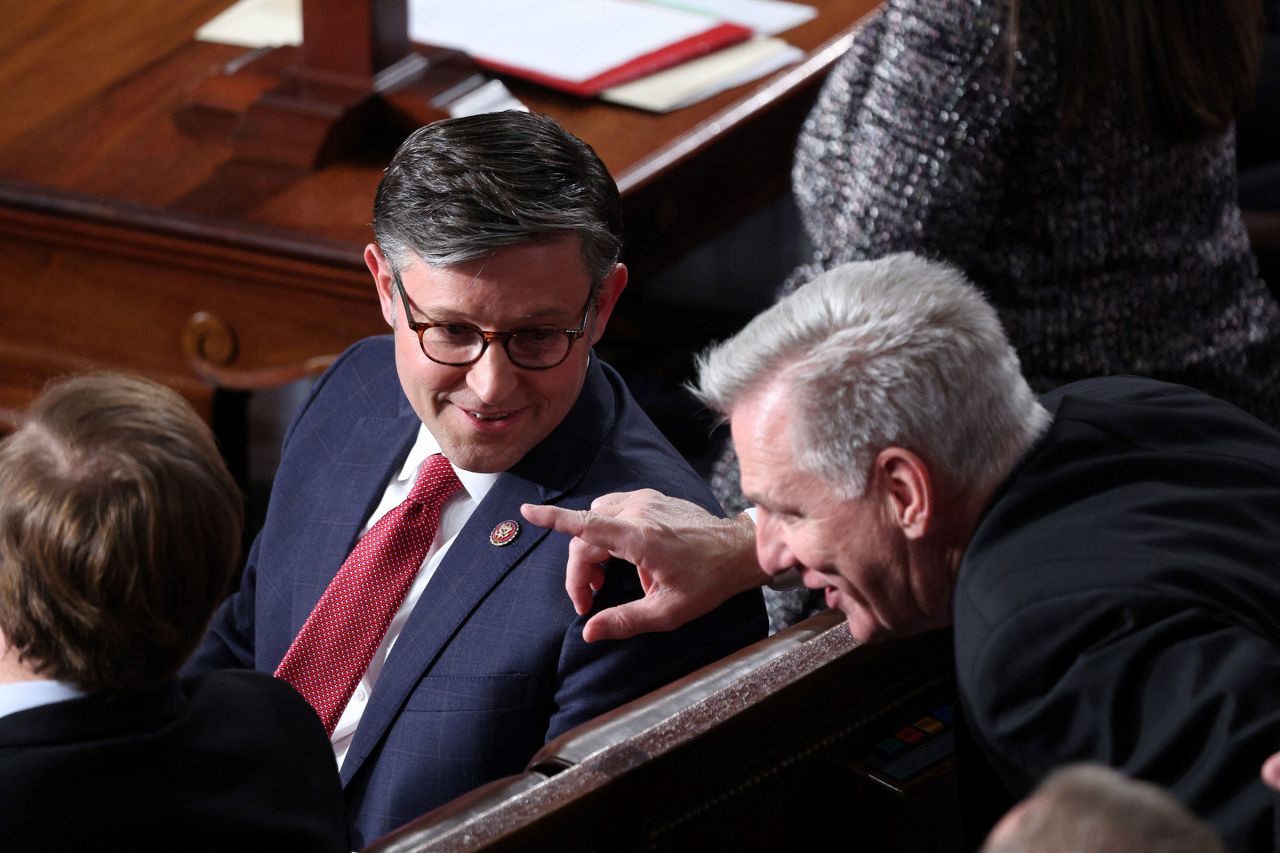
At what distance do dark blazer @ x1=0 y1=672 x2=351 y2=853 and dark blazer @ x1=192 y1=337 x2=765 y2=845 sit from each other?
259 mm

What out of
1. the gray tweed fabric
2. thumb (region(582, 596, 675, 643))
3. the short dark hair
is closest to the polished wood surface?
thumb (region(582, 596, 675, 643))

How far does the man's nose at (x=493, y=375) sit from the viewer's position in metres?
1.85

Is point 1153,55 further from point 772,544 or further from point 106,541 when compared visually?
point 106,541

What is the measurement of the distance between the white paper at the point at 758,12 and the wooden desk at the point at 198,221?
0.83 ft

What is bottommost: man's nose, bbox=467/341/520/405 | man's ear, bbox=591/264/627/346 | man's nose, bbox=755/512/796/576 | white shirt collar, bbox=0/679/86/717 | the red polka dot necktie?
the red polka dot necktie

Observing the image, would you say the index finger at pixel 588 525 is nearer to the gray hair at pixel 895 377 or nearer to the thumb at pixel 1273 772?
the gray hair at pixel 895 377

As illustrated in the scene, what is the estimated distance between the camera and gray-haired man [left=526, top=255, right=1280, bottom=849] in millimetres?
1341

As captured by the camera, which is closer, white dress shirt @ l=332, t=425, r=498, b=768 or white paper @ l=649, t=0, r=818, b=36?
white dress shirt @ l=332, t=425, r=498, b=768

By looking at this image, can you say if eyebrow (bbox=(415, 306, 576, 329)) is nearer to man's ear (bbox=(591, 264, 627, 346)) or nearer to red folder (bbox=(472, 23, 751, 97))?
man's ear (bbox=(591, 264, 627, 346))

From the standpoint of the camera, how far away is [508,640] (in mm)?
1855

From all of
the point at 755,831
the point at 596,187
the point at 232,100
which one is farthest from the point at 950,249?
the point at 232,100

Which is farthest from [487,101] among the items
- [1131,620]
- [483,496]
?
[1131,620]

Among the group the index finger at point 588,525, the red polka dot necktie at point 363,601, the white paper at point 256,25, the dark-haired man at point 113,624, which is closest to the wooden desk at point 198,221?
the white paper at point 256,25

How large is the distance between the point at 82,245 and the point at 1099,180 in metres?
1.65
